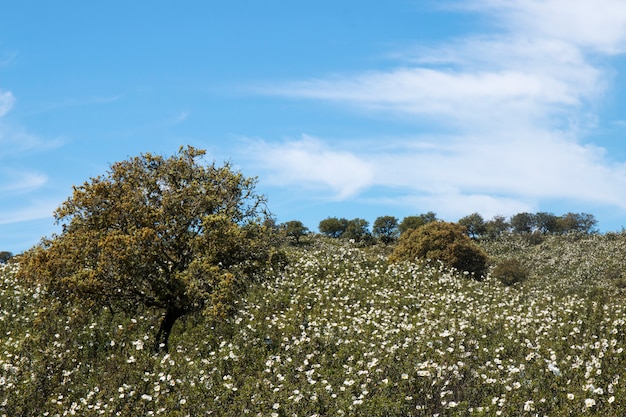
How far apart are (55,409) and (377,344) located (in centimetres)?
944

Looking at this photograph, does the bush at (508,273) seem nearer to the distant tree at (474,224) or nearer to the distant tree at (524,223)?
the distant tree at (474,224)

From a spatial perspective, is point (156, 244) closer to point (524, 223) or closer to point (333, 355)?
point (333, 355)

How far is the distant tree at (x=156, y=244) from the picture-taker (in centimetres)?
1948

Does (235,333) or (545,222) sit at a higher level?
(545,222)

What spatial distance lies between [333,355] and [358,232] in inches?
1990

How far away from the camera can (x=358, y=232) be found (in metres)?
69.1

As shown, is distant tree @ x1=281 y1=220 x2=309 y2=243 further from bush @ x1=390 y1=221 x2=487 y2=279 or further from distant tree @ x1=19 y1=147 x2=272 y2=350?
distant tree @ x1=19 y1=147 x2=272 y2=350

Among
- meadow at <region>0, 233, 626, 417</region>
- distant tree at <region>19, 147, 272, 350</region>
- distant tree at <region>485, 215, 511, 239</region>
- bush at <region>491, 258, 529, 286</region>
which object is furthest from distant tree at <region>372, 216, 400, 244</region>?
distant tree at <region>19, 147, 272, 350</region>

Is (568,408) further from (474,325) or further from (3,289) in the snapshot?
(3,289)

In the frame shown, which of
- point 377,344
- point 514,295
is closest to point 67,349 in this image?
point 377,344

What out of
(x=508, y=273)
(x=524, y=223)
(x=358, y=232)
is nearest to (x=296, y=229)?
(x=358, y=232)

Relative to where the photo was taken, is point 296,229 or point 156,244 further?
point 296,229

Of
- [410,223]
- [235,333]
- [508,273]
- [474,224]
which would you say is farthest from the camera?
[474,224]

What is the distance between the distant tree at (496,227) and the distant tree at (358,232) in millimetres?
16869
